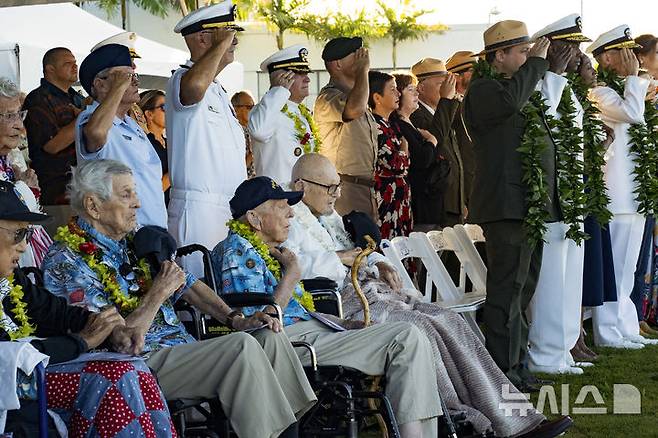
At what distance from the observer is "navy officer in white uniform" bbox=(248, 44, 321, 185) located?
7121 mm

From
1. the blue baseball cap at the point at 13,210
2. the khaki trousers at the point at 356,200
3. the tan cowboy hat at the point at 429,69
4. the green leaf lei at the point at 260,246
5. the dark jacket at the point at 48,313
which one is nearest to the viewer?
the blue baseball cap at the point at 13,210

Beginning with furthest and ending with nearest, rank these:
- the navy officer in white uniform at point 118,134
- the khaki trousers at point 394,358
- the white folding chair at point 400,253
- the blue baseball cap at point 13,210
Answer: the white folding chair at point 400,253, the navy officer in white uniform at point 118,134, the khaki trousers at point 394,358, the blue baseball cap at point 13,210

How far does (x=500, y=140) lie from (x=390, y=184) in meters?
1.58

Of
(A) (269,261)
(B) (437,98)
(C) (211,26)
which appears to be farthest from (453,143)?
(A) (269,261)

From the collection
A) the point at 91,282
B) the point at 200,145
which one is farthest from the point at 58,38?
the point at 91,282

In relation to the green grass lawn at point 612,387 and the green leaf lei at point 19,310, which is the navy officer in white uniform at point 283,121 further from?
the green leaf lei at point 19,310

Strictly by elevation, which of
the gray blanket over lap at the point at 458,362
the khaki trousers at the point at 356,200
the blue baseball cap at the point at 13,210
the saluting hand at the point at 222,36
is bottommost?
the gray blanket over lap at the point at 458,362

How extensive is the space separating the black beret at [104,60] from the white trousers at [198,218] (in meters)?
0.76

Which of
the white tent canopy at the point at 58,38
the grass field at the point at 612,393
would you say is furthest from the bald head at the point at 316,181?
the white tent canopy at the point at 58,38

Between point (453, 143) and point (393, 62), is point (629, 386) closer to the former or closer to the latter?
point (453, 143)

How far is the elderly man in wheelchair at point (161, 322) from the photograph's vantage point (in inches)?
176

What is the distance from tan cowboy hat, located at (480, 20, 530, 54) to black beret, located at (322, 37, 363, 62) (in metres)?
1.19

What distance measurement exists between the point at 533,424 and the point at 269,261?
1534mm

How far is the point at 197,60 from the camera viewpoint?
612 centimetres
